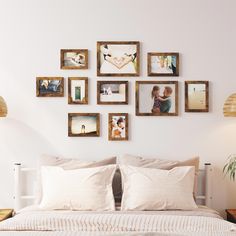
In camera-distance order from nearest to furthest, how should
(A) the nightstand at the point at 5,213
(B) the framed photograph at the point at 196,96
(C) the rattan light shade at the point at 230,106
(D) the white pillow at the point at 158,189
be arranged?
(D) the white pillow at the point at 158,189 → (A) the nightstand at the point at 5,213 → (C) the rattan light shade at the point at 230,106 → (B) the framed photograph at the point at 196,96

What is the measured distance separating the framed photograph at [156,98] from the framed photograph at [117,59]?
0.15 m

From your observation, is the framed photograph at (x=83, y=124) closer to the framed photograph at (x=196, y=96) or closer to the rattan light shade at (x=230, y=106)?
the framed photograph at (x=196, y=96)

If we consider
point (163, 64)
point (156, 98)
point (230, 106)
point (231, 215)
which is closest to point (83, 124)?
point (156, 98)

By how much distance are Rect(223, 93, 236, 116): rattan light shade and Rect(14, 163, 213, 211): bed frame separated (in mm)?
443

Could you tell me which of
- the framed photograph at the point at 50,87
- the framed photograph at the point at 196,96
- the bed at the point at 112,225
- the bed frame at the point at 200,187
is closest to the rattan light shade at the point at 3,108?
the framed photograph at the point at 50,87

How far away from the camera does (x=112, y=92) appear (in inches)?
144

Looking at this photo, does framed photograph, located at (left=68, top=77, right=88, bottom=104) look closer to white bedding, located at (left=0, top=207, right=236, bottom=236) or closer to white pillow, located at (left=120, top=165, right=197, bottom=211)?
white pillow, located at (left=120, top=165, right=197, bottom=211)

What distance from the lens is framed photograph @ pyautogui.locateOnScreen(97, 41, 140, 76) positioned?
3.65 meters

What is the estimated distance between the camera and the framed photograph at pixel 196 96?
11.9ft

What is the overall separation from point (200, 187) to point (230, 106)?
70 cm

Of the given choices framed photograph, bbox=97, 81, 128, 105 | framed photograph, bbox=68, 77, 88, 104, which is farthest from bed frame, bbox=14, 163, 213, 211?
framed photograph, bbox=97, 81, 128, 105

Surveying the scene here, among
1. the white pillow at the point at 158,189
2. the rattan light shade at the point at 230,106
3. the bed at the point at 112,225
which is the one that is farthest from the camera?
the rattan light shade at the point at 230,106

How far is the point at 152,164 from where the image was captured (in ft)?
11.3

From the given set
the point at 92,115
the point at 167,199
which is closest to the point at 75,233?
the point at 167,199
